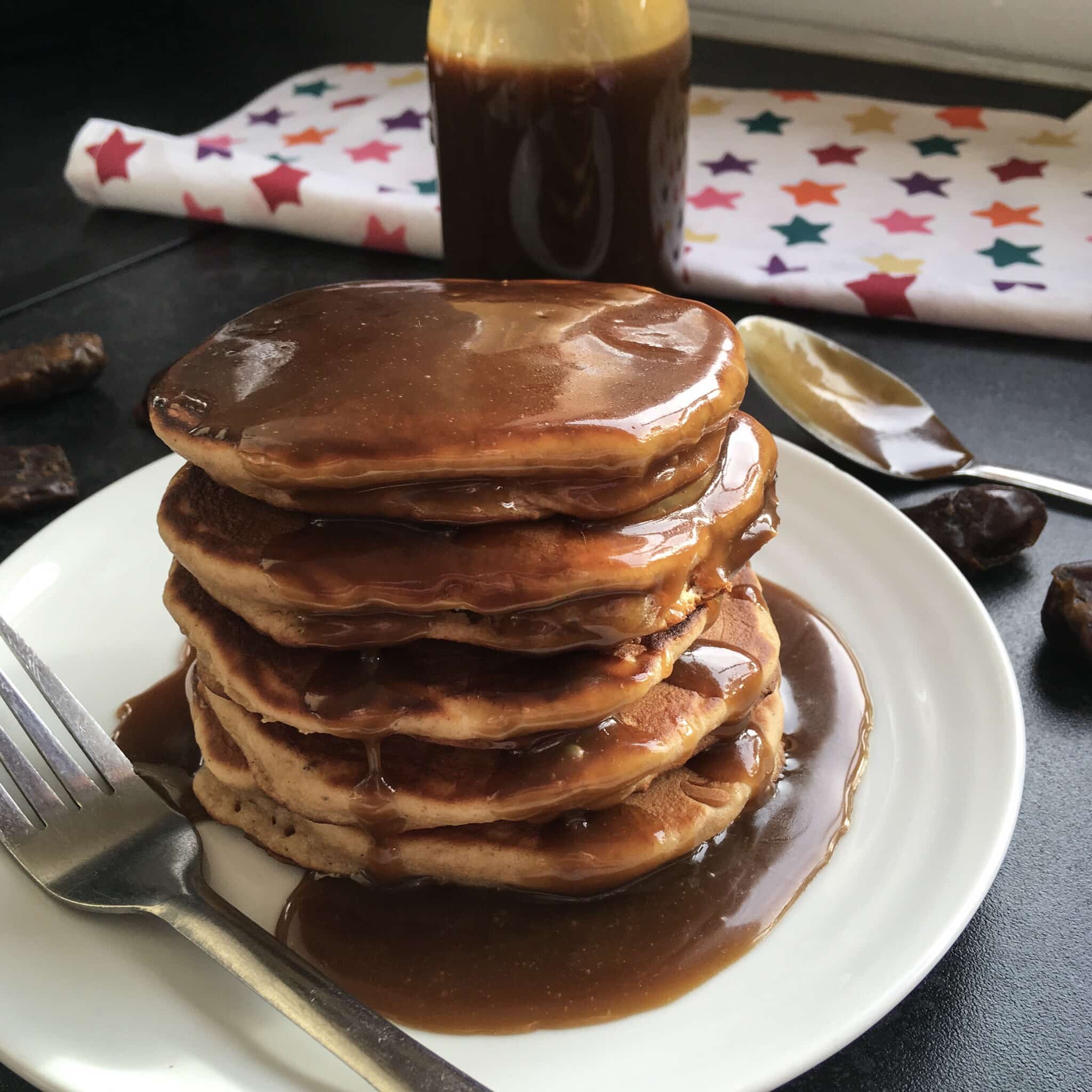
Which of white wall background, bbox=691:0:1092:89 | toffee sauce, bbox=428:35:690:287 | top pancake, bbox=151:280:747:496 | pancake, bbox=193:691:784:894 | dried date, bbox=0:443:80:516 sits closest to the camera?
top pancake, bbox=151:280:747:496

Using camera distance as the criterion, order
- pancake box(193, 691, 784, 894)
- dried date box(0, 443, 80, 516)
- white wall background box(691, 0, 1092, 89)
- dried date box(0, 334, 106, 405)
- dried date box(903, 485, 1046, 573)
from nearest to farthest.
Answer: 1. pancake box(193, 691, 784, 894)
2. dried date box(903, 485, 1046, 573)
3. dried date box(0, 443, 80, 516)
4. dried date box(0, 334, 106, 405)
5. white wall background box(691, 0, 1092, 89)

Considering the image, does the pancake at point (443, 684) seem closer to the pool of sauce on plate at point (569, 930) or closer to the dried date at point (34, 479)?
the pool of sauce on plate at point (569, 930)

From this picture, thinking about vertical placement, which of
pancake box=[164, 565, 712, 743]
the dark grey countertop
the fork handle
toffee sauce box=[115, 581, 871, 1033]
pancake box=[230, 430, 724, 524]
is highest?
pancake box=[230, 430, 724, 524]

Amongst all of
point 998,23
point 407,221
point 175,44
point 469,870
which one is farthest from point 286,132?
point 469,870

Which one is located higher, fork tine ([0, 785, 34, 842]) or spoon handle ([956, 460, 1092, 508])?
fork tine ([0, 785, 34, 842])

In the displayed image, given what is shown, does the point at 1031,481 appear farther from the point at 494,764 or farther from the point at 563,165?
the point at 494,764

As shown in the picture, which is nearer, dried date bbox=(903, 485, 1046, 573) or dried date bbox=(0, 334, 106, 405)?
dried date bbox=(903, 485, 1046, 573)

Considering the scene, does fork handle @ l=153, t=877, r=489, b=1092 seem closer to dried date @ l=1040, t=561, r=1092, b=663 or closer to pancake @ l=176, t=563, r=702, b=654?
pancake @ l=176, t=563, r=702, b=654

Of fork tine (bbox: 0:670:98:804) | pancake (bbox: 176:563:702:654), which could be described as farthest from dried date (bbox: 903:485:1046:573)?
fork tine (bbox: 0:670:98:804)
